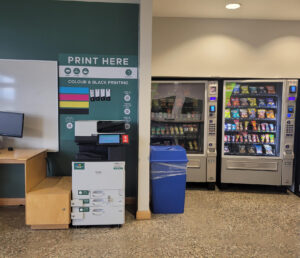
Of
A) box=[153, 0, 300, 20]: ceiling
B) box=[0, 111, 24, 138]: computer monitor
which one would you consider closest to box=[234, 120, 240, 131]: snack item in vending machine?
box=[153, 0, 300, 20]: ceiling

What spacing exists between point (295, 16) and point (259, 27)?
0.56m

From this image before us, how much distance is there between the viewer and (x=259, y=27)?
15.1ft

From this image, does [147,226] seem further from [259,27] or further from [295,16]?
[295,16]

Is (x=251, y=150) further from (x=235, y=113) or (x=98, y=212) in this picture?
(x=98, y=212)

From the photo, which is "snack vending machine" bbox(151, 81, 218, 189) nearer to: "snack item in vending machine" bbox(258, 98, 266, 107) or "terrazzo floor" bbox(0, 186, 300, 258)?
"terrazzo floor" bbox(0, 186, 300, 258)

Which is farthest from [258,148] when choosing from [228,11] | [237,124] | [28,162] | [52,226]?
[28,162]

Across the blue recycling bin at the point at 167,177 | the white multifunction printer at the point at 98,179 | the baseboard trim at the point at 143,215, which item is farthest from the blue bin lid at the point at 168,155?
the baseboard trim at the point at 143,215

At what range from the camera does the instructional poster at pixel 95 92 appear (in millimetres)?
3631

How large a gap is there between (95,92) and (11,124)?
45.4 inches

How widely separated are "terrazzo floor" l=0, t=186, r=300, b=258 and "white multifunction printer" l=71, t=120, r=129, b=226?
170mm

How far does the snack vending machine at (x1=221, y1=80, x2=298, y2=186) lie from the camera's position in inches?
171

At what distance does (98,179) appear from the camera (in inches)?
120

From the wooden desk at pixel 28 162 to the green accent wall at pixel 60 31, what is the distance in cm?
14

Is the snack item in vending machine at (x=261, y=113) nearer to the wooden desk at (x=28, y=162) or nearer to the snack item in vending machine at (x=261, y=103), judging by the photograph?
the snack item in vending machine at (x=261, y=103)
